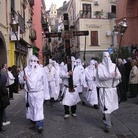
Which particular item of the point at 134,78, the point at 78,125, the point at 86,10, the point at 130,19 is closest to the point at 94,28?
the point at 86,10

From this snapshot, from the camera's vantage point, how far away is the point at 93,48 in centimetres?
3931

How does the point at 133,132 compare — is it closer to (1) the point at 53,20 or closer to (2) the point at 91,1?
(2) the point at 91,1

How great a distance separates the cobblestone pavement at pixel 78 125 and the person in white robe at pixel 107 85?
441 millimetres

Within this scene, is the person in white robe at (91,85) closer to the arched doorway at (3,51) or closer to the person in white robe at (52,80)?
the person in white robe at (52,80)

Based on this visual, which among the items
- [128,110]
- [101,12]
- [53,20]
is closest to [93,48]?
[101,12]

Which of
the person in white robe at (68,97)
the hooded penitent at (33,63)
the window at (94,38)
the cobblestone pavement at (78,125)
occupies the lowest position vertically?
the cobblestone pavement at (78,125)

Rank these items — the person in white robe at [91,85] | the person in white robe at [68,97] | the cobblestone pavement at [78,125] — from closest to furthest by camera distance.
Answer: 1. the cobblestone pavement at [78,125]
2. the person in white robe at [68,97]
3. the person in white robe at [91,85]

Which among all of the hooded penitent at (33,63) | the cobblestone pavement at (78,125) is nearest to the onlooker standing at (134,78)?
the cobblestone pavement at (78,125)

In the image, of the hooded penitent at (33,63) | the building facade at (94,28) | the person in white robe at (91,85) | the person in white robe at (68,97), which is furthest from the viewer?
the building facade at (94,28)

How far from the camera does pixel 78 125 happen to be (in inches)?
307

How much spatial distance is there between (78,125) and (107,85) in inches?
53.5

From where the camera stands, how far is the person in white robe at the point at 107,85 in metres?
7.14

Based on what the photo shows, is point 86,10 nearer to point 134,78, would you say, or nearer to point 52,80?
point 134,78

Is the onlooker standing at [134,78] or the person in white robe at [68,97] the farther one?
the onlooker standing at [134,78]
